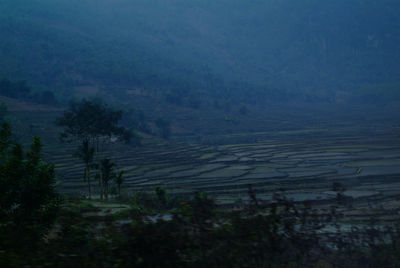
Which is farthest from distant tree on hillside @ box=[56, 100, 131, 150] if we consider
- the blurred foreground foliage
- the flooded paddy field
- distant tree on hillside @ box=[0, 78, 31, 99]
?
distant tree on hillside @ box=[0, 78, 31, 99]

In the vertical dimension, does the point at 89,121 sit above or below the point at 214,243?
above

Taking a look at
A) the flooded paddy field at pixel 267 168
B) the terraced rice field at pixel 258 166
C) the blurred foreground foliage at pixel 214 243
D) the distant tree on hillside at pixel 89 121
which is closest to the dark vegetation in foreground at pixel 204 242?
the blurred foreground foliage at pixel 214 243

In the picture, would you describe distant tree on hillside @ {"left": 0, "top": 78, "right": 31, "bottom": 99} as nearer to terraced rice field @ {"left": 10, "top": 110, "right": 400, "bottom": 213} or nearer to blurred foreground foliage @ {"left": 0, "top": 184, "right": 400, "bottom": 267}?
→ terraced rice field @ {"left": 10, "top": 110, "right": 400, "bottom": 213}

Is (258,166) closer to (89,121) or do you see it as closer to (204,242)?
(89,121)

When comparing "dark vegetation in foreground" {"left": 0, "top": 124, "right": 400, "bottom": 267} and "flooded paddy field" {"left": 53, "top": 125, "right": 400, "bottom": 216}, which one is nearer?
"dark vegetation in foreground" {"left": 0, "top": 124, "right": 400, "bottom": 267}

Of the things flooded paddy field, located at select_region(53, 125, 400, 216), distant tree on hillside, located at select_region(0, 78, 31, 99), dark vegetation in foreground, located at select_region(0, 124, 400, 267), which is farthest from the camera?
distant tree on hillside, located at select_region(0, 78, 31, 99)

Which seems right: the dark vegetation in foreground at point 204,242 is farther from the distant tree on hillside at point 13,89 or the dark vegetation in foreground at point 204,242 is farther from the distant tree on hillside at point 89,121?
the distant tree on hillside at point 13,89

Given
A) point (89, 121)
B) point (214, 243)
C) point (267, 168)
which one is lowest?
point (267, 168)

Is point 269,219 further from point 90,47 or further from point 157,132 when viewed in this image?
point 90,47

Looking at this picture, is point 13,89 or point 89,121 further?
point 13,89

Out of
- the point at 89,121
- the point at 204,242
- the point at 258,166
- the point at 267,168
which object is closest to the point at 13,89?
the point at 89,121

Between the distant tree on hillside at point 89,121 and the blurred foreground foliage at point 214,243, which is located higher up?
the distant tree on hillside at point 89,121

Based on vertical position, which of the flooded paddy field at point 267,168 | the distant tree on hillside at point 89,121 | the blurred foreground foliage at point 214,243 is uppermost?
the distant tree on hillside at point 89,121

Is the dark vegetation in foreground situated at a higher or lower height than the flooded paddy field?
higher
